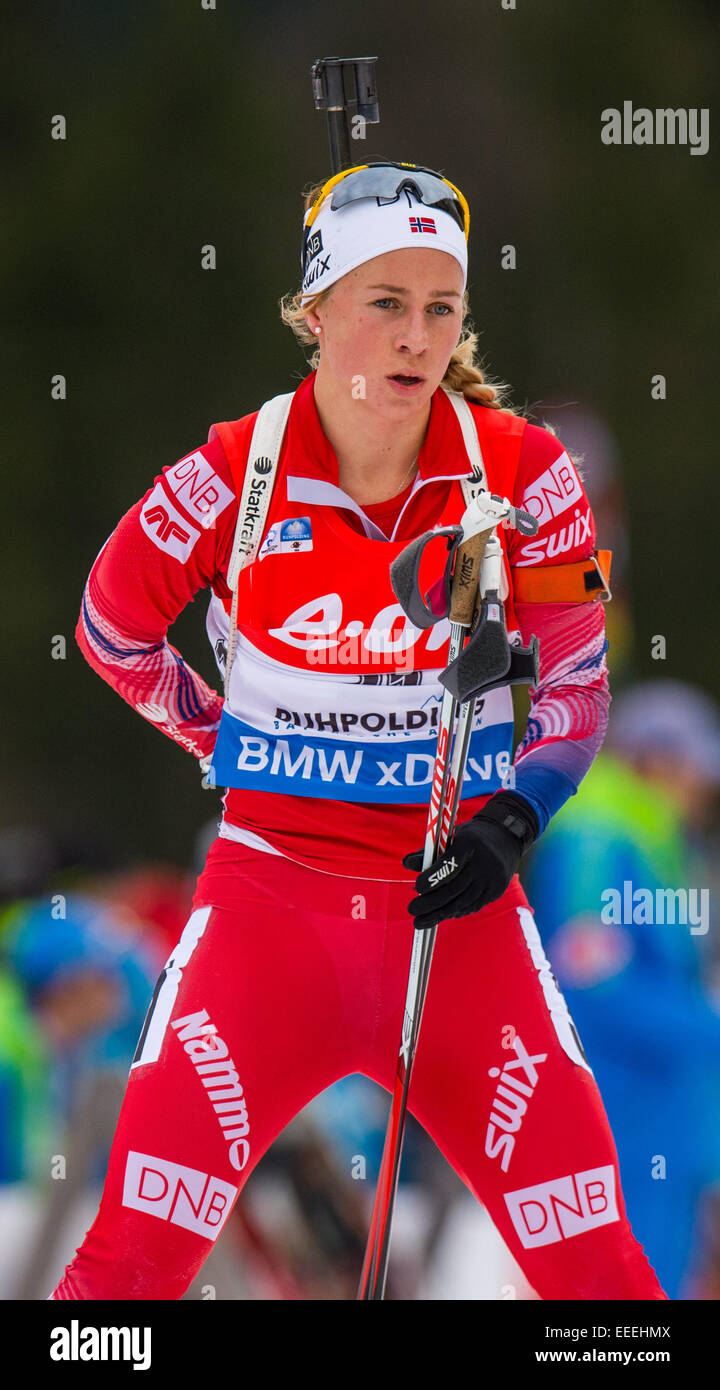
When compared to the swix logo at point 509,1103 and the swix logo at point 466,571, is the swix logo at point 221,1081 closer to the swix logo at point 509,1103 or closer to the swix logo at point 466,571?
the swix logo at point 509,1103

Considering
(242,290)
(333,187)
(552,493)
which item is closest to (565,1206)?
(552,493)

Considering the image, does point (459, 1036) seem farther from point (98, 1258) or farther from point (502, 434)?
point (502, 434)

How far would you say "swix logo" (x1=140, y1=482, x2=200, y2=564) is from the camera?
2467 mm

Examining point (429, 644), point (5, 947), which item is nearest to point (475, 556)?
point (429, 644)

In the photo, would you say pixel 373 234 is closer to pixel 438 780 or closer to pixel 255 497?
pixel 255 497

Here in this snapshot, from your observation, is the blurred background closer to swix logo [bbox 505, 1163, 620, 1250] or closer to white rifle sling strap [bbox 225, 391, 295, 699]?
white rifle sling strap [bbox 225, 391, 295, 699]

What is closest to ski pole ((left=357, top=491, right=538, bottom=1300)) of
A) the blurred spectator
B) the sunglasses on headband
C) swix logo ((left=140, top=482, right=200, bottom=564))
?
swix logo ((left=140, top=482, right=200, bottom=564))

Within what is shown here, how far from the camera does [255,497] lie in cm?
246

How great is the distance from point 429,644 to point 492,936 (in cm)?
43

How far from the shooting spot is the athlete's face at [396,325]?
93.8 inches

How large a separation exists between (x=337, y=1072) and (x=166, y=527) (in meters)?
0.83

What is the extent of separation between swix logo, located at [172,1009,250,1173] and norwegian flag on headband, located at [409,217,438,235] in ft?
3.81

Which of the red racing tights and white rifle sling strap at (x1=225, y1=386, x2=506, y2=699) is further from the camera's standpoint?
white rifle sling strap at (x1=225, y1=386, x2=506, y2=699)

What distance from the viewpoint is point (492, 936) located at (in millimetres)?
2414
